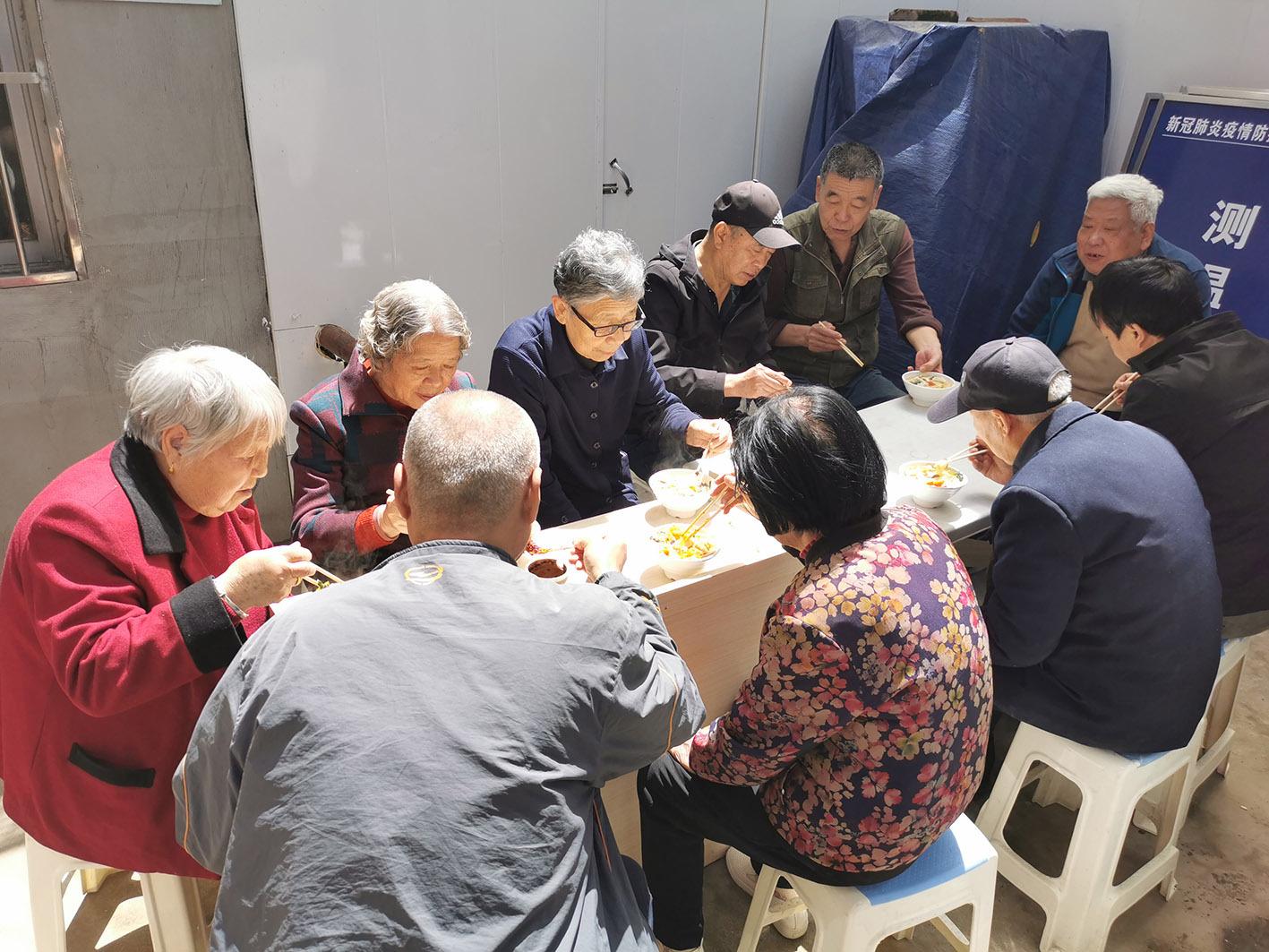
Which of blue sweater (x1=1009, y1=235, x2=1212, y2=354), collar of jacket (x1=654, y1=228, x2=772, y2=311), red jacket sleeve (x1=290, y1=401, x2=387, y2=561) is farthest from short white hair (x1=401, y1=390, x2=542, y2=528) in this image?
blue sweater (x1=1009, y1=235, x2=1212, y2=354)

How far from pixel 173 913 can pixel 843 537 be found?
157 cm

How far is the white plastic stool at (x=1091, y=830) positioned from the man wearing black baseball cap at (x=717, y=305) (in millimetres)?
1369

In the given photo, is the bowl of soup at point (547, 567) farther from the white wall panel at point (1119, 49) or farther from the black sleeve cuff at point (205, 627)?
the white wall panel at point (1119, 49)

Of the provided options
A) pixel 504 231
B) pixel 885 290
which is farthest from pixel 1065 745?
pixel 504 231

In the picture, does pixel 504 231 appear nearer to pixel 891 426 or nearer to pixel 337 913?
pixel 891 426

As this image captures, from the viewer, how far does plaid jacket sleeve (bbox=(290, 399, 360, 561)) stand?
87.6 inches

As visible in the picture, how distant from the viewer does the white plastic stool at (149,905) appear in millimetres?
1849

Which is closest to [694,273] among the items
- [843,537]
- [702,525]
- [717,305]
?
[717,305]

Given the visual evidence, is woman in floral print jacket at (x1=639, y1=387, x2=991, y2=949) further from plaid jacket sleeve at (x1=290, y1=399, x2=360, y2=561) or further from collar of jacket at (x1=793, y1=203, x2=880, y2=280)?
collar of jacket at (x1=793, y1=203, x2=880, y2=280)

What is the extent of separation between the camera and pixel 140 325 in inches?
134

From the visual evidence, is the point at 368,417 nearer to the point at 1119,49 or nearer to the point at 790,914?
→ the point at 790,914

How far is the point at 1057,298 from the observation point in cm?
387

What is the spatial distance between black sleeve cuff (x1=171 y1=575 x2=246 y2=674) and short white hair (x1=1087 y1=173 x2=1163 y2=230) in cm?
348

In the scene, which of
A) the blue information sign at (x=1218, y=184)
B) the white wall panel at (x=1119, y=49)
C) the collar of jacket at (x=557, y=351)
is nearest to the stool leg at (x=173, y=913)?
the collar of jacket at (x=557, y=351)
